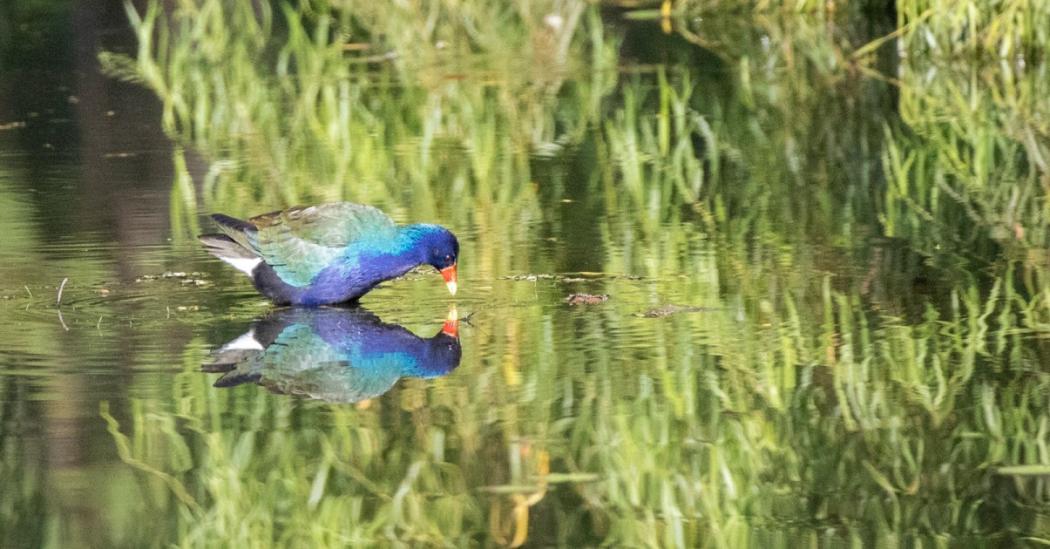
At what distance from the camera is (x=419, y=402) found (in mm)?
5887

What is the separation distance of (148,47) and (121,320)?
7661 millimetres

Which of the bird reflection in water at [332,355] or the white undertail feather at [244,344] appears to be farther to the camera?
the white undertail feather at [244,344]

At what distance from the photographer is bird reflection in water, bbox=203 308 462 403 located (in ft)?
20.0

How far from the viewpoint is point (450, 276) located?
23.3 feet

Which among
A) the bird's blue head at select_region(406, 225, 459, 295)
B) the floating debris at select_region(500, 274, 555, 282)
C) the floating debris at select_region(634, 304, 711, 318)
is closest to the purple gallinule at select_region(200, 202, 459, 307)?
the bird's blue head at select_region(406, 225, 459, 295)

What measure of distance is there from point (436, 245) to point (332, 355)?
0.68 metres

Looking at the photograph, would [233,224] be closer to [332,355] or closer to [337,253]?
[337,253]

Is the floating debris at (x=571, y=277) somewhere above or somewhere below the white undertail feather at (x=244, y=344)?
above

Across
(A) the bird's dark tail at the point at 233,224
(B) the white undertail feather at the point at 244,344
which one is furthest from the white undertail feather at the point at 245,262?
(B) the white undertail feather at the point at 244,344

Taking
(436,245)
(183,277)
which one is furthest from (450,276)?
(183,277)

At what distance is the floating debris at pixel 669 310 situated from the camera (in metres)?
6.94

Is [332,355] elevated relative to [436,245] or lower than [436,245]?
lower

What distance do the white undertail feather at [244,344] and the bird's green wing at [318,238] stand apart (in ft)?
1.27

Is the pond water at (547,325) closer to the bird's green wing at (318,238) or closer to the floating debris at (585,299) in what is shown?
the floating debris at (585,299)
